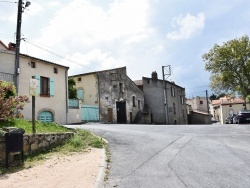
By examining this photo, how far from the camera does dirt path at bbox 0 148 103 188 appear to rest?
19.9 feet

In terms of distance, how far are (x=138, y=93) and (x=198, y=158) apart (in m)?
29.6

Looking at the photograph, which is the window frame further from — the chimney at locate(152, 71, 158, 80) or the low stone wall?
the chimney at locate(152, 71, 158, 80)

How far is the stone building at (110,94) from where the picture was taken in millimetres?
29781

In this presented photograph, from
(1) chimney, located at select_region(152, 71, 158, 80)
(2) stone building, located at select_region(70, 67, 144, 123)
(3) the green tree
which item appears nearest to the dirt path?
(2) stone building, located at select_region(70, 67, 144, 123)

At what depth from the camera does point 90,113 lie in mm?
27547

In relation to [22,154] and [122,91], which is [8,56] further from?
[122,91]

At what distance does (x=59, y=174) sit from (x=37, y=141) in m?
2.37

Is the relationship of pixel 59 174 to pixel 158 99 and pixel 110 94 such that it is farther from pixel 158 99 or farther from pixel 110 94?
pixel 158 99

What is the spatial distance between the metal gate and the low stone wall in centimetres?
1663

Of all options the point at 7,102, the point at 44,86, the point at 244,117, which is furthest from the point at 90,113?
the point at 7,102

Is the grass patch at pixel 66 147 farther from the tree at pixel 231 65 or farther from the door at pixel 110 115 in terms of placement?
the tree at pixel 231 65

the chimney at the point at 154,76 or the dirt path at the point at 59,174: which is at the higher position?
the chimney at the point at 154,76

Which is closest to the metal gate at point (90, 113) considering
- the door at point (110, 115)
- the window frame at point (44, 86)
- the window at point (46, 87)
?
the door at point (110, 115)

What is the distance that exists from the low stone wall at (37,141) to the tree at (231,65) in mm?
28695
